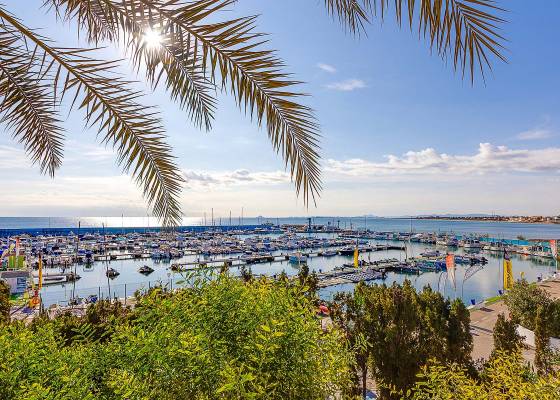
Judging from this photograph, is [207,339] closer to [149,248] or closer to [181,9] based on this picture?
[181,9]

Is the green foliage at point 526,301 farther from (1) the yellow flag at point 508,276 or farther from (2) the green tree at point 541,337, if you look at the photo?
(1) the yellow flag at point 508,276

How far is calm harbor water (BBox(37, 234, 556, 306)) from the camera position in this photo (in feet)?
111

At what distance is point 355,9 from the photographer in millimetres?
2965

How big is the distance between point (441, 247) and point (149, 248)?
64.2m

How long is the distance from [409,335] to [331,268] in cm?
4063

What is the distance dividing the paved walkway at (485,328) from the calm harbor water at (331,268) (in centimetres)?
577

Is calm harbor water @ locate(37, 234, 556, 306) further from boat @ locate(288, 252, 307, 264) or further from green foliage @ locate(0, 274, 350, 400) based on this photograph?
green foliage @ locate(0, 274, 350, 400)

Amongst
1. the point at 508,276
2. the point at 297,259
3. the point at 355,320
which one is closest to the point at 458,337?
the point at 355,320

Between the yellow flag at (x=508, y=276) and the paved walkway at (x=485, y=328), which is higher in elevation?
the yellow flag at (x=508, y=276)

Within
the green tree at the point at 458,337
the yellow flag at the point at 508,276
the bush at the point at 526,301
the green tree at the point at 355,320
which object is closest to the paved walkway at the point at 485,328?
the bush at the point at 526,301

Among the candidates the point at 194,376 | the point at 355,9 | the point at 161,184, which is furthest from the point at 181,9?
the point at 194,376

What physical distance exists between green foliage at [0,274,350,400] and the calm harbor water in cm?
2650

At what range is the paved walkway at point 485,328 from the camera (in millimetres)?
16453

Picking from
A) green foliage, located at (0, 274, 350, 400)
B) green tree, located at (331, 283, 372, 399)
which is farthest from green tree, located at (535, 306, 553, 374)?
green foliage, located at (0, 274, 350, 400)
